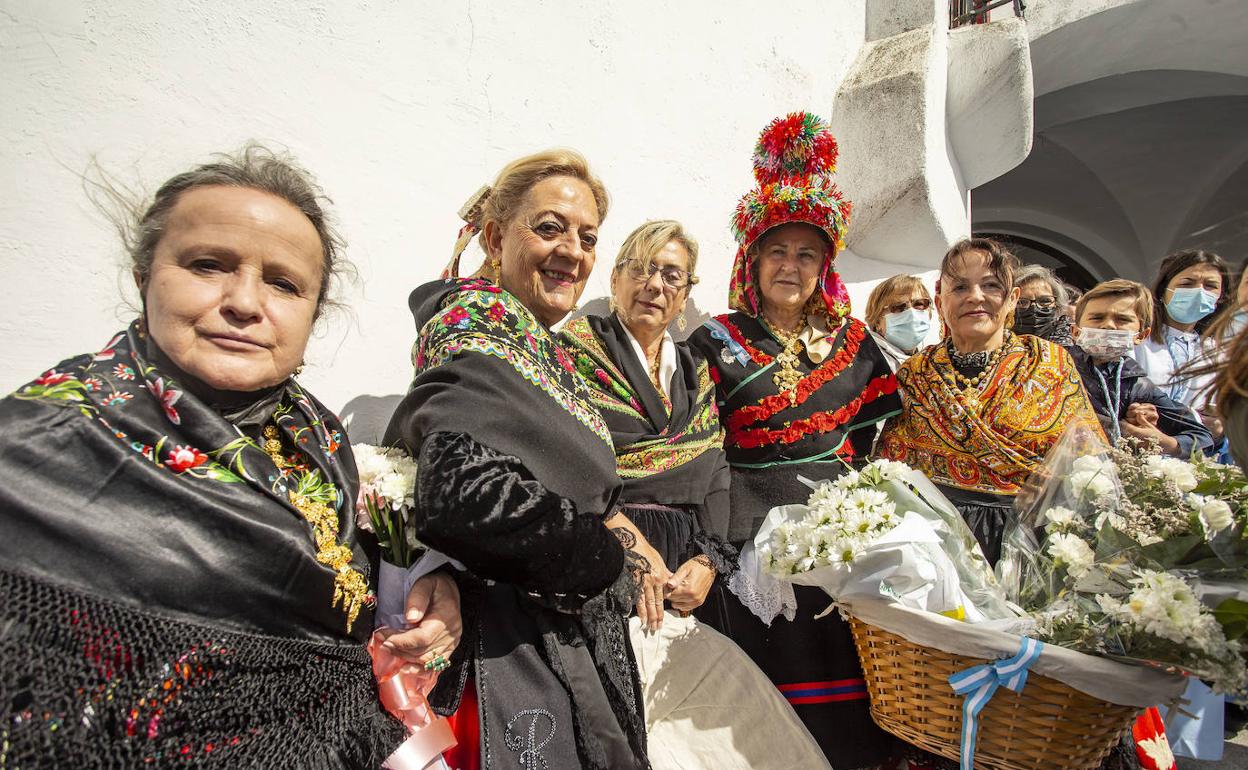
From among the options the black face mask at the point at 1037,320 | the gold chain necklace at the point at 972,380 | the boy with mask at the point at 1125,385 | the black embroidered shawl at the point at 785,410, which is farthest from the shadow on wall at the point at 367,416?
the black face mask at the point at 1037,320

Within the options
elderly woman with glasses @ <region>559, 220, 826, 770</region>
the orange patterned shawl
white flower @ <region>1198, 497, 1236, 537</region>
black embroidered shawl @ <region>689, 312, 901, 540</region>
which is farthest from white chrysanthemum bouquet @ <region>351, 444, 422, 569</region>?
the orange patterned shawl

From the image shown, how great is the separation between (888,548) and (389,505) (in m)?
1.14

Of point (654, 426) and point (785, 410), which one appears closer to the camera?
point (654, 426)

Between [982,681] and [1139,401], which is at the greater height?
[1139,401]

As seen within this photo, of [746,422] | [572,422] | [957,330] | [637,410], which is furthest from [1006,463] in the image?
[572,422]

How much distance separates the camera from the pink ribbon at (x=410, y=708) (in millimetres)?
1271

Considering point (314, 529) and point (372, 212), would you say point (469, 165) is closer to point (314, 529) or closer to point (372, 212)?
point (372, 212)

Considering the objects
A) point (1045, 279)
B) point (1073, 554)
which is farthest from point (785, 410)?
point (1045, 279)

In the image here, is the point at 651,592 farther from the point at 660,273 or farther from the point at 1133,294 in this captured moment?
the point at 1133,294

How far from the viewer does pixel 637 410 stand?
→ 7.84 ft

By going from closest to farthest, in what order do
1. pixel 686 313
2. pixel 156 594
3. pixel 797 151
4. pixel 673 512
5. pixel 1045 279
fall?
1. pixel 156 594
2. pixel 673 512
3. pixel 797 151
4. pixel 686 313
5. pixel 1045 279

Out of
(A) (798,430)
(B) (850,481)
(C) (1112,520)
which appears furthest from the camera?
(A) (798,430)

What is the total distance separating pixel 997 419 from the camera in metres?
2.51

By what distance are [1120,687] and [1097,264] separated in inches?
451
